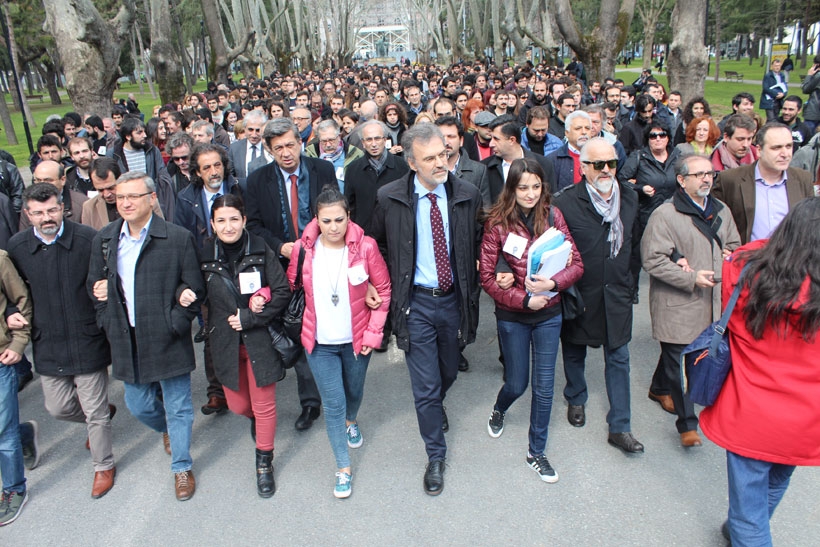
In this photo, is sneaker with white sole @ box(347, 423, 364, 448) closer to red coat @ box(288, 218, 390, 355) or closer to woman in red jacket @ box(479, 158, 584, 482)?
red coat @ box(288, 218, 390, 355)

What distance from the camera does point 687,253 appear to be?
395cm

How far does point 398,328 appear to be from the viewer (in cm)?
366

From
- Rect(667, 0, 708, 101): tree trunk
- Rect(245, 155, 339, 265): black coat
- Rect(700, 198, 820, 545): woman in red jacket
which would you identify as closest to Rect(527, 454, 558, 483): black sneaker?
Rect(700, 198, 820, 545): woman in red jacket

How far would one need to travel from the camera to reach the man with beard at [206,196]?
187 inches

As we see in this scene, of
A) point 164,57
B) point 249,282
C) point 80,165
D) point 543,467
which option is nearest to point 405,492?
point 543,467

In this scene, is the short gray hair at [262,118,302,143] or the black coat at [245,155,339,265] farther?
the black coat at [245,155,339,265]

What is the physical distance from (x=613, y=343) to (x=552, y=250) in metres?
0.88

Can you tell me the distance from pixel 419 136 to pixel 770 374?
207 centimetres

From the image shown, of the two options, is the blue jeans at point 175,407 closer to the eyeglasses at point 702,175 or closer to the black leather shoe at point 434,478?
the black leather shoe at point 434,478

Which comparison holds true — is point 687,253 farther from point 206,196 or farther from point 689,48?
point 689,48

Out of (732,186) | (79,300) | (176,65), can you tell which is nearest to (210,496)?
(79,300)

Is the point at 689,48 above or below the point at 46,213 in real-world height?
above

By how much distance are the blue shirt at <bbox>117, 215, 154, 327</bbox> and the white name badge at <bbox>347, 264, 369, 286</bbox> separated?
1.22 meters

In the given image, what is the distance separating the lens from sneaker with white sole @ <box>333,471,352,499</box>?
12.0 ft
